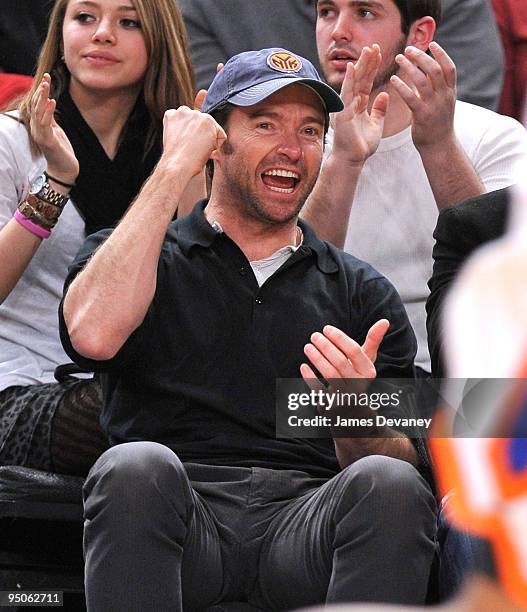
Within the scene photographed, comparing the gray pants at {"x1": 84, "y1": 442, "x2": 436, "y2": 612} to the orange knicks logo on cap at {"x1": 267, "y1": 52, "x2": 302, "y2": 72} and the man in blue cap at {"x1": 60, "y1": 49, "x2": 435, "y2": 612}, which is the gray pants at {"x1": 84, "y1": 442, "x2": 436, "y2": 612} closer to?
the man in blue cap at {"x1": 60, "y1": 49, "x2": 435, "y2": 612}

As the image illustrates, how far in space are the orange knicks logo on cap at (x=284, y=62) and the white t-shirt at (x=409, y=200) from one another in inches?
15.5

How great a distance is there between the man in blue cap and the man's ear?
55 centimetres

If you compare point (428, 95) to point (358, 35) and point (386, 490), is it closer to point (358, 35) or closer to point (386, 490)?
point (358, 35)

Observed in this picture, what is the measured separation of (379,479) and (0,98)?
1605 millimetres

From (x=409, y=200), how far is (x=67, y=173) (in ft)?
2.37

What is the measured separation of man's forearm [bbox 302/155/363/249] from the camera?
237cm

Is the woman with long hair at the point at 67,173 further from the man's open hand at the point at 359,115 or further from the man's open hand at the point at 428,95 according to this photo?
the man's open hand at the point at 428,95

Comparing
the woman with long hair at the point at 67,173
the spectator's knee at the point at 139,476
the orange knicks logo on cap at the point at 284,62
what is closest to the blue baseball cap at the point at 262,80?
the orange knicks logo on cap at the point at 284,62

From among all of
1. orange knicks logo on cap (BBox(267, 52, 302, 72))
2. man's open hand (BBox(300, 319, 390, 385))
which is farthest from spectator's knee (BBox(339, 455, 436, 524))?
orange knicks logo on cap (BBox(267, 52, 302, 72))

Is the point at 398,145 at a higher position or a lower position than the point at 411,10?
lower

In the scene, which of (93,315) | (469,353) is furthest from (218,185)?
(469,353)

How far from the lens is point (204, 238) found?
2.08 meters

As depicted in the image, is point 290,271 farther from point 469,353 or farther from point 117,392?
point 469,353

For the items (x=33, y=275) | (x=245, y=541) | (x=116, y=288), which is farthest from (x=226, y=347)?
(x=33, y=275)
